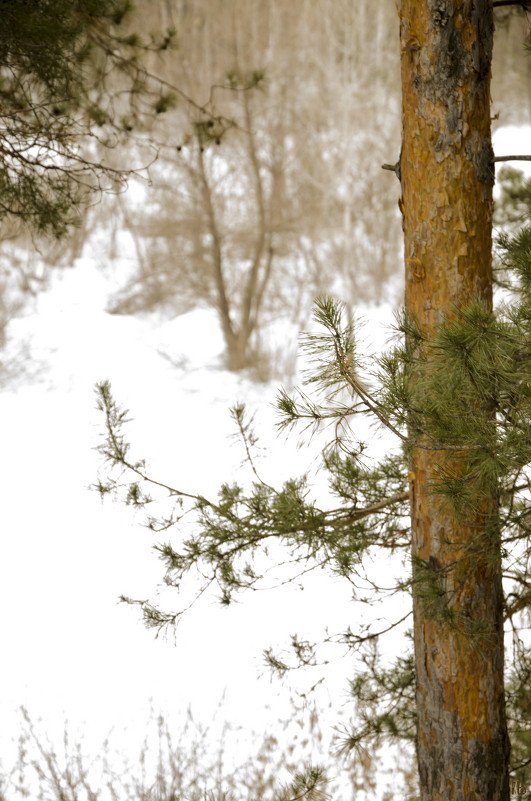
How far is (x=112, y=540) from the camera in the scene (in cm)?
687

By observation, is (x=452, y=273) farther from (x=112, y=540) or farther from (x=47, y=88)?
(x=112, y=540)

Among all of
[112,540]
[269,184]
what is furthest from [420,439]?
[269,184]

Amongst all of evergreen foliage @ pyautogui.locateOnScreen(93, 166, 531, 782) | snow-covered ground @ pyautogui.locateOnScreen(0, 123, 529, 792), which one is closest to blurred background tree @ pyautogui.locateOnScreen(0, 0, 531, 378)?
snow-covered ground @ pyautogui.locateOnScreen(0, 123, 529, 792)

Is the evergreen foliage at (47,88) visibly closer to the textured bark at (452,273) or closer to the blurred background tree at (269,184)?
the textured bark at (452,273)

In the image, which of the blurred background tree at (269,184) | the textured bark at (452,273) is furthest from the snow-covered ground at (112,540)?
the textured bark at (452,273)

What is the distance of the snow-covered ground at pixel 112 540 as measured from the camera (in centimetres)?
509

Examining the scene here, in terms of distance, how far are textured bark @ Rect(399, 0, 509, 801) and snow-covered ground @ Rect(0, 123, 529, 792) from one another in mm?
1194

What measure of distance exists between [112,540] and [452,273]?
5.36 metres

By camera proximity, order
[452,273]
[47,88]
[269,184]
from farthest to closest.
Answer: [269,184]
[47,88]
[452,273]

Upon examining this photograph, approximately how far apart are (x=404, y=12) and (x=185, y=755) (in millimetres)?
3993

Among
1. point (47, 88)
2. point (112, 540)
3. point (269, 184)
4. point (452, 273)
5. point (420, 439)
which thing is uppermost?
point (269, 184)

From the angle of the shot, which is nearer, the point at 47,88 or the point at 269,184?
the point at 47,88

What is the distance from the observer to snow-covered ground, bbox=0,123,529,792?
5.09 m

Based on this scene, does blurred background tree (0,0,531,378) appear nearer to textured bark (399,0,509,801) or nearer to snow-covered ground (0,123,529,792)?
snow-covered ground (0,123,529,792)
